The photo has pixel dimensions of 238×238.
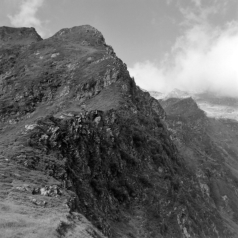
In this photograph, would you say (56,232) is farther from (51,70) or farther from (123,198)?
(51,70)

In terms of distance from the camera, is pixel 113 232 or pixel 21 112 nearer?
pixel 113 232

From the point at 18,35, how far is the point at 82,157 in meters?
153

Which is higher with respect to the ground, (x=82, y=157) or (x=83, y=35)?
(x=83, y=35)

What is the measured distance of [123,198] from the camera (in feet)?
227

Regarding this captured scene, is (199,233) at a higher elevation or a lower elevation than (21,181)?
lower

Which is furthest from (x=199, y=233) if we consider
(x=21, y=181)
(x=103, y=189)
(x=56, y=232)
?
(x=56, y=232)

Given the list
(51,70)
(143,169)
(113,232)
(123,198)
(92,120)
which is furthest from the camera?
(51,70)

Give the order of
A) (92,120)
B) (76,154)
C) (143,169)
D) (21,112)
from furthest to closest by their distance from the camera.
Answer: (21,112)
(143,169)
(92,120)
(76,154)

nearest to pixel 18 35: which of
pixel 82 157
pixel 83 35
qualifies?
pixel 83 35

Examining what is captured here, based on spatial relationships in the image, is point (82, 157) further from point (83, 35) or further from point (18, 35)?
point (18, 35)

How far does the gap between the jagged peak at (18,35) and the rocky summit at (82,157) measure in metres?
17.4

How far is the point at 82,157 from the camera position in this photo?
5956 centimetres

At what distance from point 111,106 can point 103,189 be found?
37612 mm

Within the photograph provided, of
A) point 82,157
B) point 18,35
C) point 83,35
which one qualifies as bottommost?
point 82,157
